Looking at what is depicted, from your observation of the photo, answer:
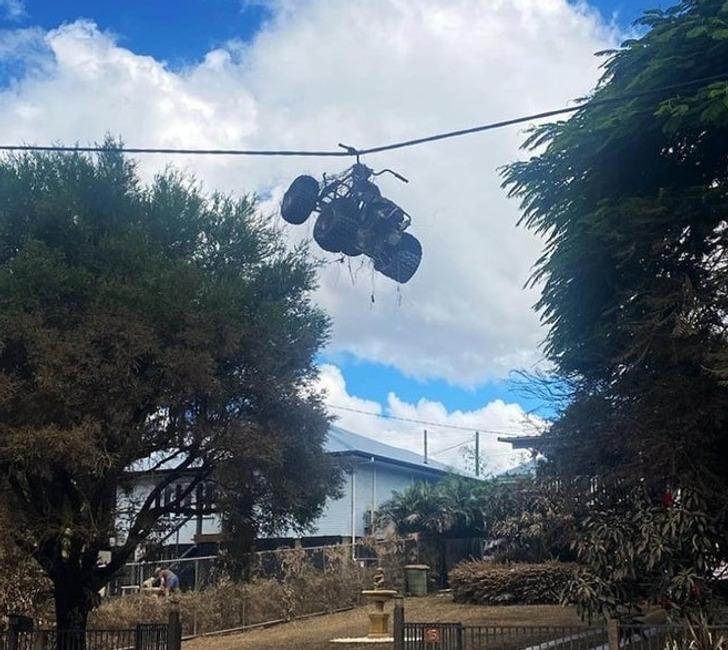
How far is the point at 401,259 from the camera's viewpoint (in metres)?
10.3

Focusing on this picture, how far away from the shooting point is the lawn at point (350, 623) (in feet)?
58.9

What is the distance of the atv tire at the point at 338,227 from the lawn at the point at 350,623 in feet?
28.4

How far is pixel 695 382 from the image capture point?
11984mm

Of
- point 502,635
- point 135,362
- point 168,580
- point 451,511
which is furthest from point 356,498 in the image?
point 135,362

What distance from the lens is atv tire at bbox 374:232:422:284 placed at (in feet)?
33.5

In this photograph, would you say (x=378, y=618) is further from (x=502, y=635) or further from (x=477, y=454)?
(x=477, y=454)

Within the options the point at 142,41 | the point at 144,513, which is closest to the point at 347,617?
the point at 144,513

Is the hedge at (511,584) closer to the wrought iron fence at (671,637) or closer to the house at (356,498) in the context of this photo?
the house at (356,498)

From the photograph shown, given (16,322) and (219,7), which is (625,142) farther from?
(16,322)

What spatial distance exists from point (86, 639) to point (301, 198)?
6662 mm

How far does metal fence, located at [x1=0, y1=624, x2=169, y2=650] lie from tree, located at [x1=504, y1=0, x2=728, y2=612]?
223 inches

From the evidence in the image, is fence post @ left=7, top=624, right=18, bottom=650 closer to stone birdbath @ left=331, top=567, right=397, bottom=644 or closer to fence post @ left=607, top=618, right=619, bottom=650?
stone birdbath @ left=331, top=567, right=397, bottom=644

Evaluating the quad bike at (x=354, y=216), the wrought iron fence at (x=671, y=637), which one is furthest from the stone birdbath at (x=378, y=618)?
the quad bike at (x=354, y=216)

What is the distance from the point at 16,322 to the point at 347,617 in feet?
42.3
